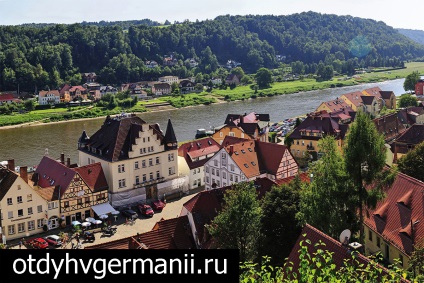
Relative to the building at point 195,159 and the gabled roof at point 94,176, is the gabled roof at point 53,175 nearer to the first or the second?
the gabled roof at point 94,176

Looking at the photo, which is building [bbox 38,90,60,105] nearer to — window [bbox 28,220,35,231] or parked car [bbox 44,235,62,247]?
window [bbox 28,220,35,231]

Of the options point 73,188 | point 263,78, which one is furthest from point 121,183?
point 263,78

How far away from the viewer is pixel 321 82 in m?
126

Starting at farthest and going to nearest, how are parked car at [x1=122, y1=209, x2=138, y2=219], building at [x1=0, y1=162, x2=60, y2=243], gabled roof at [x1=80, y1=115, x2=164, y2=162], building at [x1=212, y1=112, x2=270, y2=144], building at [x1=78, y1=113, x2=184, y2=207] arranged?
building at [x1=212, y1=112, x2=270, y2=144] < gabled roof at [x1=80, y1=115, x2=164, y2=162] < building at [x1=78, y1=113, x2=184, y2=207] < parked car at [x1=122, y1=209, x2=138, y2=219] < building at [x1=0, y1=162, x2=60, y2=243]

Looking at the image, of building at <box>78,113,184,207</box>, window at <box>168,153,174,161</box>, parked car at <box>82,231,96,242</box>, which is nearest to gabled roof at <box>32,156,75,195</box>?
building at <box>78,113,184,207</box>

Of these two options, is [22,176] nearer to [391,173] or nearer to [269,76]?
[391,173]

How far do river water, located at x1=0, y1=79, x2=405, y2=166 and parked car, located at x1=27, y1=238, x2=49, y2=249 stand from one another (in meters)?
21.8

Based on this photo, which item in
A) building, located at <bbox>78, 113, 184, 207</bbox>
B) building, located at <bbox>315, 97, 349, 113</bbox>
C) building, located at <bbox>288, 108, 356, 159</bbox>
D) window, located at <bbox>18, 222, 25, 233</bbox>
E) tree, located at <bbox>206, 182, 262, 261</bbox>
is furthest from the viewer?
building, located at <bbox>315, 97, 349, 113</bbox>

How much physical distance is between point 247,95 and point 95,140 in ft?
233

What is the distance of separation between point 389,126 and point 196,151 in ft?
62.5

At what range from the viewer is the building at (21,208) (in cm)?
2748

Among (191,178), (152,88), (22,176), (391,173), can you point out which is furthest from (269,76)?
(391,173)

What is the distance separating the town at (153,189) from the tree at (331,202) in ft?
1.78

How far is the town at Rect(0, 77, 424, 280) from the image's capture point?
20562mm
